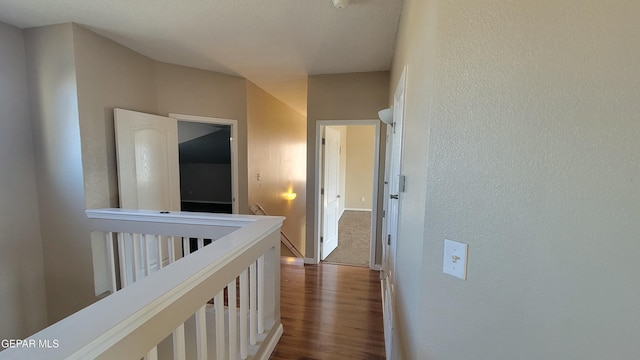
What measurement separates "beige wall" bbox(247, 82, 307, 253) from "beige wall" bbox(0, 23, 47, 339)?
7.20ft

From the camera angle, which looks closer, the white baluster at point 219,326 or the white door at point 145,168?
the white baluster at point 219,326

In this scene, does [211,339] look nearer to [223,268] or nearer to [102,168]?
[223,268]

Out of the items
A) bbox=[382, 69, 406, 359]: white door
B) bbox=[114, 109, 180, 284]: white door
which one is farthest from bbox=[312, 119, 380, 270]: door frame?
bbox=[114, 109, 180, 284]: white door

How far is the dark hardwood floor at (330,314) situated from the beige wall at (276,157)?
1.64 m

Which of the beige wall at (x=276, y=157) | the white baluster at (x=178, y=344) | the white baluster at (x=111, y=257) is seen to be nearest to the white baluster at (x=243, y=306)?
the white baluster at (x=178, y=344)

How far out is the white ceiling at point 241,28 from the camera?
6.37 feet

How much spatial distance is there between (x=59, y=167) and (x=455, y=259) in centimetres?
319

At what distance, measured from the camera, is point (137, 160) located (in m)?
2.78

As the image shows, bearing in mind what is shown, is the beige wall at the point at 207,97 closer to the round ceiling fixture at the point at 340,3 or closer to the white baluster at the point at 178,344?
the round ceiling fixture at the point at 340,3

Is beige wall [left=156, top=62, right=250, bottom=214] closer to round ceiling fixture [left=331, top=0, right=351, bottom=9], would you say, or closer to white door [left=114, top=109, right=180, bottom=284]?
Result: white door [left=114, top=109, right=180, bottom=284]

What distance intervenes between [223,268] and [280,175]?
391 centimetres

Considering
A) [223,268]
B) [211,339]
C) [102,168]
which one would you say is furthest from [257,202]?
[223,268]

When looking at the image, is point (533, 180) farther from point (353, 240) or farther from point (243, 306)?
point (353, 240)

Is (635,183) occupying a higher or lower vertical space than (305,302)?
higher
